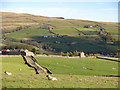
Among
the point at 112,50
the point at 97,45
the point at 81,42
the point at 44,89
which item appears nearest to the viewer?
the point at 44,89

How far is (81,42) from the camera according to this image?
186 metres

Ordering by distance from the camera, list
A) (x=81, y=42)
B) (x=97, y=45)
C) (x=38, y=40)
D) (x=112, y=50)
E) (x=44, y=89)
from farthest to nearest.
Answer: (x=38, y=40), (x=81, y=42), (x=97, y=45), (x=112, y=50), (x=44, y=89)

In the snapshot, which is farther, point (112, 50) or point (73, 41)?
point (73, 41)

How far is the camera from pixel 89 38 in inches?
7771

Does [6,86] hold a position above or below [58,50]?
above

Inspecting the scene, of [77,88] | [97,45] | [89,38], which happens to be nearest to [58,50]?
[97,45]

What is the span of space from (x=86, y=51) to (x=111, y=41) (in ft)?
108

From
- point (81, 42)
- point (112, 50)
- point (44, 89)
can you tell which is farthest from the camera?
point (81, 42)

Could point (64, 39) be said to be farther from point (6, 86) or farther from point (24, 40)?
point (6, 86)

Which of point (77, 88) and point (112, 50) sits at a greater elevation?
point (77, 88)

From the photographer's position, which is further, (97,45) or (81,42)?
(81,42)

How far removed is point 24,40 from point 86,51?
54522mm

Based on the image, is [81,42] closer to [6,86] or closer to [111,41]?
[111,41]

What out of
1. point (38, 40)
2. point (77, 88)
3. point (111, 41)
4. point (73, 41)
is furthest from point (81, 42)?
point (77, 88)
